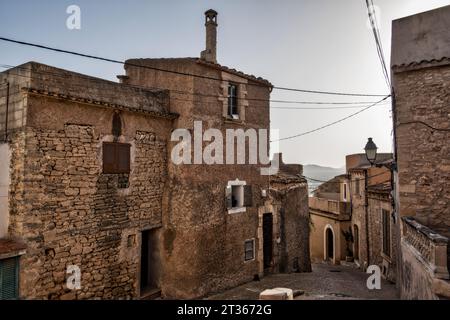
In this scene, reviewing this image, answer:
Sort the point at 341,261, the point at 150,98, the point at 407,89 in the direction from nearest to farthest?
the point at 407,89, the point at 150,98, the point at 341,261

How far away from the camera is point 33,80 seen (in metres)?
7.54

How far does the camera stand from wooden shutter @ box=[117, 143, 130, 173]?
30.5 feet

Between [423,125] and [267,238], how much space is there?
825 centimetres

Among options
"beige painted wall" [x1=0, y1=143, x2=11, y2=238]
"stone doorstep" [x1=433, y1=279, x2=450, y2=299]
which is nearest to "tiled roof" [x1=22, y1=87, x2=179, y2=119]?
"beige painted wall" [x1=0, y1=143, x2=11, y2=238]

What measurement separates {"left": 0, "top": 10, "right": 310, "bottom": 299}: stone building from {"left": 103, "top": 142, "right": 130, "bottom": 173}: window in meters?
0.03

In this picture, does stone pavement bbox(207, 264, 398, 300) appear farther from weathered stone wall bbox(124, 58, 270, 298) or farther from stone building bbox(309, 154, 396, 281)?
stone building bbox(309, 154, 396, 281)

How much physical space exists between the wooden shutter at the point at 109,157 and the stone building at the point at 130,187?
0.03m

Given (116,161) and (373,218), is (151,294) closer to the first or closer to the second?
(116,161)

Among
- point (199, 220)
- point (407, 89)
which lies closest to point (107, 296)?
point (199, 220)

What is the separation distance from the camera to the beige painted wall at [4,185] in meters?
7.30

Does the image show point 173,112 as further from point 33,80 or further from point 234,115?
point 33,80

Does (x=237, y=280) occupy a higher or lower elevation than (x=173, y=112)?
lower
